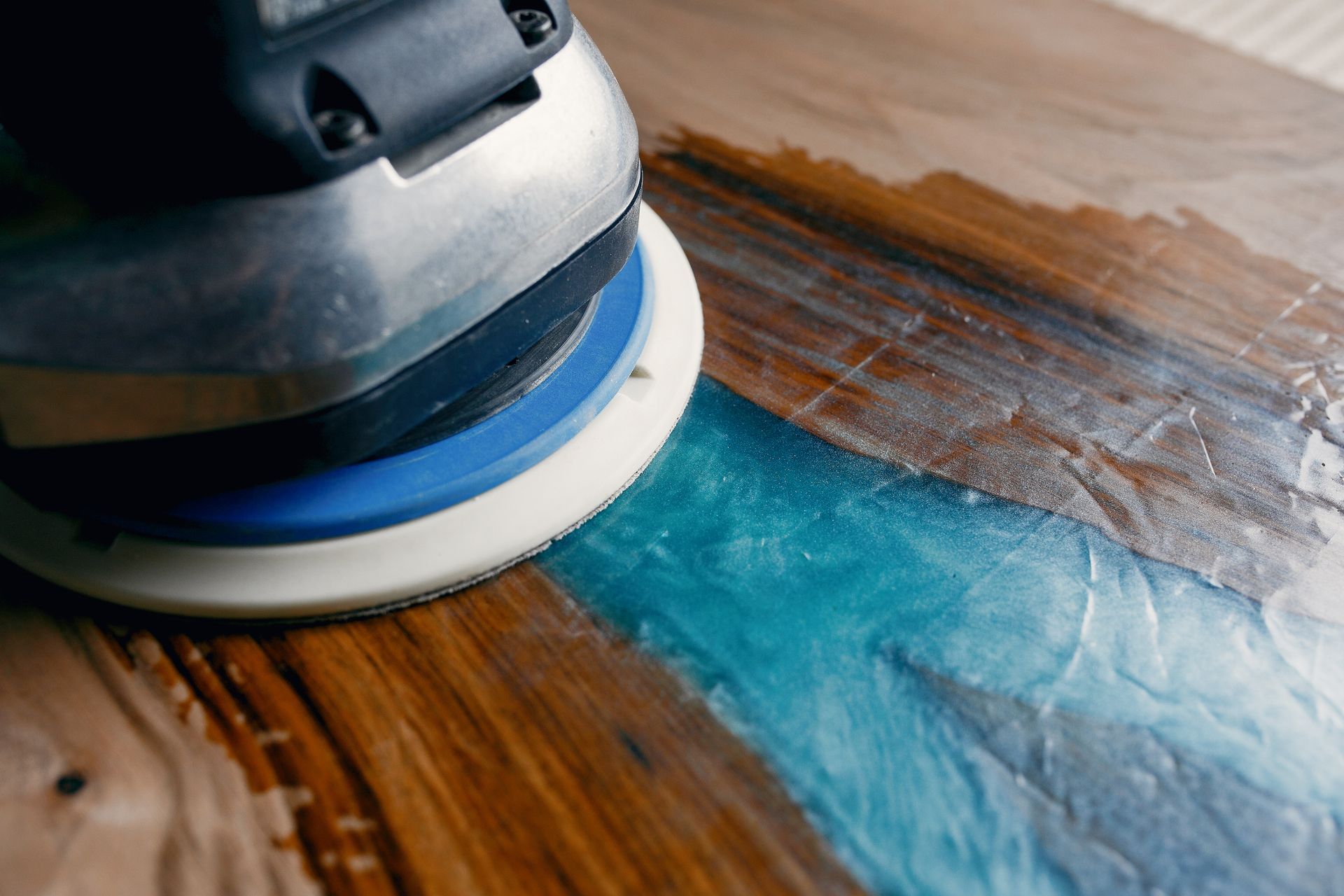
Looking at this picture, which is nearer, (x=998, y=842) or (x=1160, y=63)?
(x=998, y=842)

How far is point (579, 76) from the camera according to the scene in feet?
1.54

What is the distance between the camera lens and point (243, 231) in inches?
14.8

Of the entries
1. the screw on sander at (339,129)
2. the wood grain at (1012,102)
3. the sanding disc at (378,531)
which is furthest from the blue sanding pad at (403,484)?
the wood grain at (1012,102)

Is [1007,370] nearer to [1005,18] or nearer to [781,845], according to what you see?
[781,845]

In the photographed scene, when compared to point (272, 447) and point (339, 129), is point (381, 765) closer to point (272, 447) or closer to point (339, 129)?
point (272, 447)

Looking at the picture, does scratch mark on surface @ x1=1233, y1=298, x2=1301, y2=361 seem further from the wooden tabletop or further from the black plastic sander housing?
the black plastic sander housing

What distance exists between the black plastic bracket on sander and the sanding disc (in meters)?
0.02

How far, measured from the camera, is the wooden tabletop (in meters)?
0.38

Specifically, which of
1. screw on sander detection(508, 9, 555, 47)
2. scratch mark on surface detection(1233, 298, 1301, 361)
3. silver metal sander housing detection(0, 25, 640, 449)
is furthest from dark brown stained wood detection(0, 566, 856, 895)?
scratch mark on surface detection(1233, 298, 1301, 361)

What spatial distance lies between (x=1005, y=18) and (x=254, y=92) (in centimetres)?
73

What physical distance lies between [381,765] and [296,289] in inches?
7.2

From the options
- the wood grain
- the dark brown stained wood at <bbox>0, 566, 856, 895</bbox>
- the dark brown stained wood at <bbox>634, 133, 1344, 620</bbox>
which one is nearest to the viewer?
the dark brown stained wood at <bbox>0, 566, 856, 895</bbox>

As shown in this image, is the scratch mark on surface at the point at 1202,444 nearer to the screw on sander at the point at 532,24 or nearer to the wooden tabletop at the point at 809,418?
the wooden tabletop at the point at 809,418

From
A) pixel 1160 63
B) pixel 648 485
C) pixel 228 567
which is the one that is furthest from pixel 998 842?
pixel 1160 63
